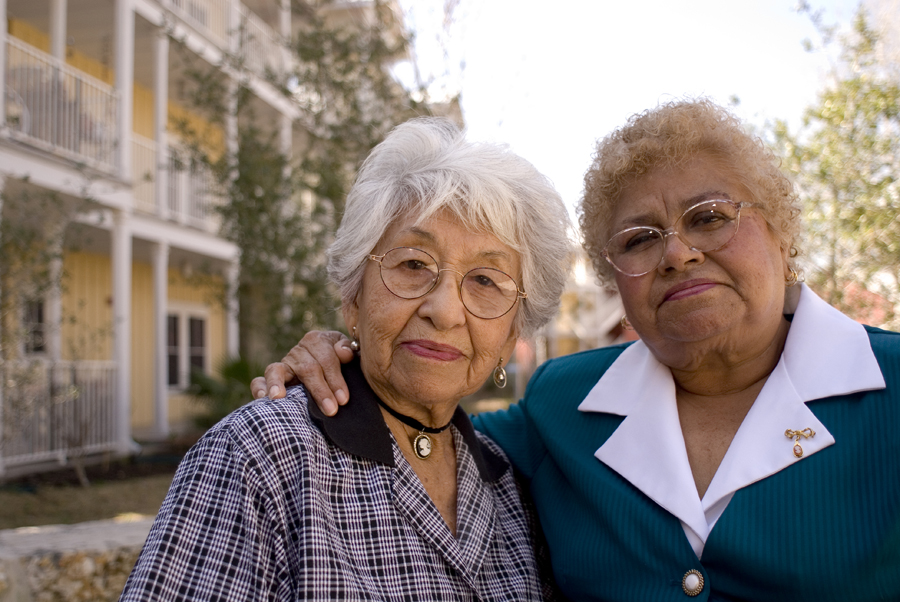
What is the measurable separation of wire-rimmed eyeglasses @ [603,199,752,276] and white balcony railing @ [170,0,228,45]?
1126cm

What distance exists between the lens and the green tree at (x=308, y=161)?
7.03 meters

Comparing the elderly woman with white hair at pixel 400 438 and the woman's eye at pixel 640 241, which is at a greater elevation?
the woman's eye at pixel 640 241

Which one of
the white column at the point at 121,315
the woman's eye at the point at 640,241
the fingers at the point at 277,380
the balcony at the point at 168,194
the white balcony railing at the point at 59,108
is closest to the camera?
the fingers at the point at 277,380

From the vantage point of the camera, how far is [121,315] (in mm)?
10336

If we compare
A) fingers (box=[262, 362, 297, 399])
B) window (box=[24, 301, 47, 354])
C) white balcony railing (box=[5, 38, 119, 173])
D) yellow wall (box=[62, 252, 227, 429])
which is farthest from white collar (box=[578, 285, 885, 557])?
yellow wall (box=[62, 252, 227, 429])

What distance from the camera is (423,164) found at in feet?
7.21

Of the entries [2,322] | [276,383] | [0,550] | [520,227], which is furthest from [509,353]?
[2,322]

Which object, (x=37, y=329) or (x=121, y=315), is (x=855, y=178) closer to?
(x=121, y=315)

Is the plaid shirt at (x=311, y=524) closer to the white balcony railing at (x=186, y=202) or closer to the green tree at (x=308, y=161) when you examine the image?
the green tree at (x=308, y=161)

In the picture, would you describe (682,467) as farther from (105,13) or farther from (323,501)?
(105,13)

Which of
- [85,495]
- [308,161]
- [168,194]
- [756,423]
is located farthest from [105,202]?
[756,423]

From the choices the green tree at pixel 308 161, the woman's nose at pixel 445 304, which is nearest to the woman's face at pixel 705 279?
the woman's nose at pixel 445 304

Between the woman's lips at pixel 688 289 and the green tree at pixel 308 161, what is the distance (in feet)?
16.7

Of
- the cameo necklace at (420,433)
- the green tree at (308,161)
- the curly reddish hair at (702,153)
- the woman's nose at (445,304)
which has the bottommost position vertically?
the cameo necklace at (420,433)
